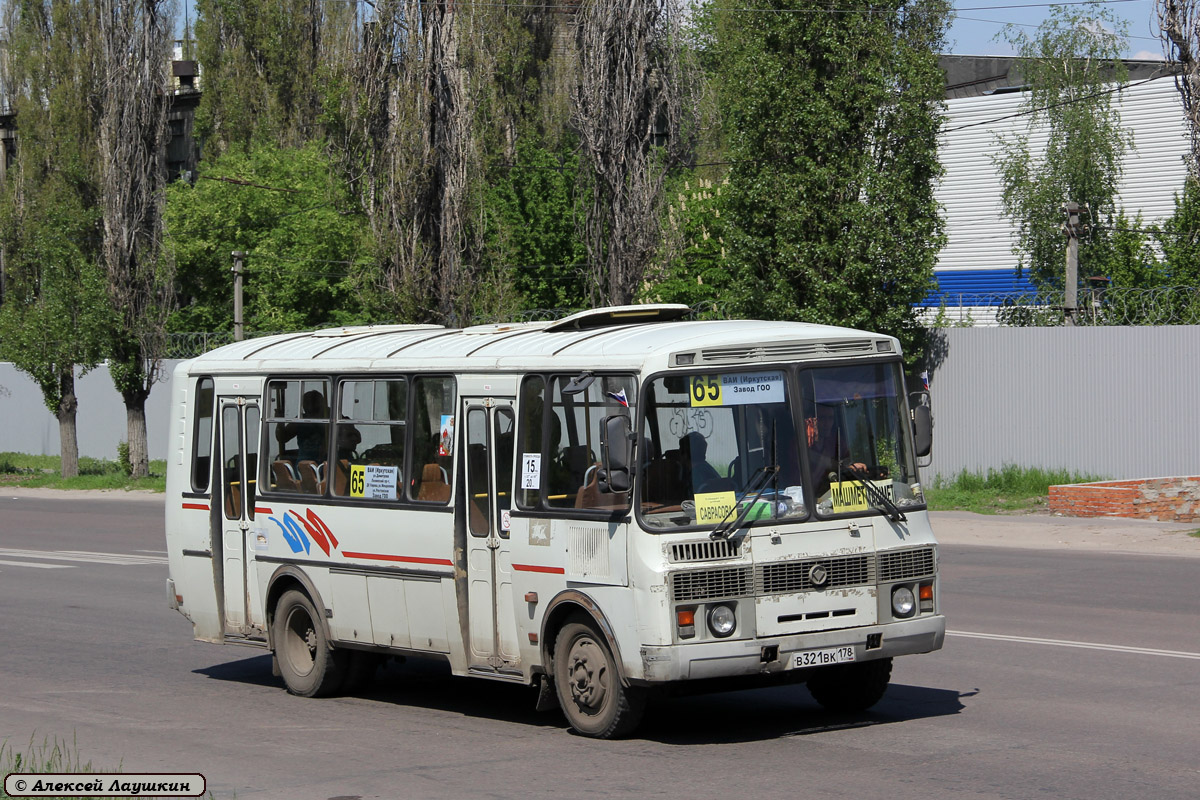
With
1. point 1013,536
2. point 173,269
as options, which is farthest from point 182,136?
point 1013,536

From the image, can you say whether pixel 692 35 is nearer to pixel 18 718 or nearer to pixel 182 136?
pixel 182 136

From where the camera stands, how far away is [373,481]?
35.6ft

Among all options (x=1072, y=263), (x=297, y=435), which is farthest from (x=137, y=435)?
(x=297, y=435)

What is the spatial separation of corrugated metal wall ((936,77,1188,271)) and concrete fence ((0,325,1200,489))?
16.0 meters

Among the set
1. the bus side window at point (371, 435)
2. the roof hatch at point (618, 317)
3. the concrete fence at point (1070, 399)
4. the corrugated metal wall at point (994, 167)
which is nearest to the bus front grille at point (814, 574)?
the roof hatch at point (618, 317)

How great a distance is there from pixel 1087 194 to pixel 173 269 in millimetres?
23666

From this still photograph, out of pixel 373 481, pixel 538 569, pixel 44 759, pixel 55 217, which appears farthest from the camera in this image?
pixel 55 217

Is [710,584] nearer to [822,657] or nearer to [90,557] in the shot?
[822,657]

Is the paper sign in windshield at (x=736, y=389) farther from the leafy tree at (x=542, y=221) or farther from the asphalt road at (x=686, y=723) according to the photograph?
the leafy tree at (x=542, y=221)

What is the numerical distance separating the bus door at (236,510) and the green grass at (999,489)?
16.1 m

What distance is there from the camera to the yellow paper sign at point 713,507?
8.80 m

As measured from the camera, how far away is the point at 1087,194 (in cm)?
4097

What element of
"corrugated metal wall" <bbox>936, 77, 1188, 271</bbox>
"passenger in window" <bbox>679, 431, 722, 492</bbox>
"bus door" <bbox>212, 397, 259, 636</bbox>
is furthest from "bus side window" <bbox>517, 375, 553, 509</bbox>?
"corrugated metal wall" <bbox>936, 77, 1188, 271</bbox>

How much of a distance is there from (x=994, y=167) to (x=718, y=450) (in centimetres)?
4149
